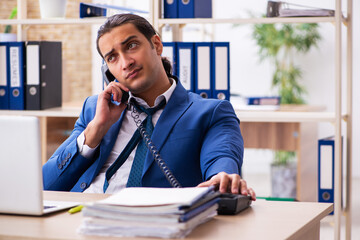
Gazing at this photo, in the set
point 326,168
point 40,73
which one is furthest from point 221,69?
point 40,73

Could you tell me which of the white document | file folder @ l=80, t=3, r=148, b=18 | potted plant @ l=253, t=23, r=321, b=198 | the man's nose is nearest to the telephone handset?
the man's nose

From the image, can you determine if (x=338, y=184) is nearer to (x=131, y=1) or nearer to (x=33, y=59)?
(x=33, y=59)

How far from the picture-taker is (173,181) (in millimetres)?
1748

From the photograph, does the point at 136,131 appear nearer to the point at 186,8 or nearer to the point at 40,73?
the point at 186,8

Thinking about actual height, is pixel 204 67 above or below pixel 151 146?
above

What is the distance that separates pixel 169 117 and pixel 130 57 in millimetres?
234

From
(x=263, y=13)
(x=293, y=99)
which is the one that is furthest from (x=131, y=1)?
(x=293, y=99)

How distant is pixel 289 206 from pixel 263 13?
4.90 m

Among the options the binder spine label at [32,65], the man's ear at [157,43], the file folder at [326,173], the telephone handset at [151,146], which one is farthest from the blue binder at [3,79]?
the file folder at [326,173]

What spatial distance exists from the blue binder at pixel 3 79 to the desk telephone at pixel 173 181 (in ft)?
4.02

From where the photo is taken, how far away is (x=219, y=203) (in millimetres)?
1375

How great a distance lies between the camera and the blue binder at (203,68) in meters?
2.90

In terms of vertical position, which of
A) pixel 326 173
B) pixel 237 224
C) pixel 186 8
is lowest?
pixel 326 173

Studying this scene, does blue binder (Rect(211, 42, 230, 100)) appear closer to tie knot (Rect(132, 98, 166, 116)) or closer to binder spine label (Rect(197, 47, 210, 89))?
binder spine label (Rect(197, 47, 210, 89))
